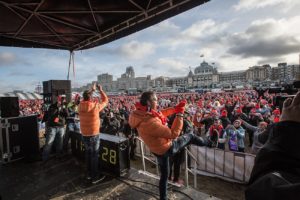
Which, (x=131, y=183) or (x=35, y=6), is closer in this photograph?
(x=131, y=183)

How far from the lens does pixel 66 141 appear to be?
630 cm

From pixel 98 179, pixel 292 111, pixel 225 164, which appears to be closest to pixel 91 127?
pixel 98 179

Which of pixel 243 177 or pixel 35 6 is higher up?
pixel 35 6

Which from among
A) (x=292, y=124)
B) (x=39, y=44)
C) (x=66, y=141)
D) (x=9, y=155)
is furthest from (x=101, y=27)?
(x=292, y=124)

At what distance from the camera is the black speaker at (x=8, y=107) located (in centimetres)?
523

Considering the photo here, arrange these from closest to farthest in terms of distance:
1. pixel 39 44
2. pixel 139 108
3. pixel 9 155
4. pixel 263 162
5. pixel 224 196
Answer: pixel 263 162
pixel 139 108
pixel 9 155
pixel 224 196
pixel 39 44

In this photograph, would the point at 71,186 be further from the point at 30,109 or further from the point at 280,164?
the point at 30,109

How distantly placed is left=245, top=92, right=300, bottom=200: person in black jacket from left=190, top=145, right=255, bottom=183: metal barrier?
585 centimetres

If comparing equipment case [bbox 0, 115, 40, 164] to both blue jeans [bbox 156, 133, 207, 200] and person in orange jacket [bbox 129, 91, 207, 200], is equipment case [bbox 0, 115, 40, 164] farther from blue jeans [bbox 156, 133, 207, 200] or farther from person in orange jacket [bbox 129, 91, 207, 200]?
blue jeans [bbox 156, 133, 207, 200]

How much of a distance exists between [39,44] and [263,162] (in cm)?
836

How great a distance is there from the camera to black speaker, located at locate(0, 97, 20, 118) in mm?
5234

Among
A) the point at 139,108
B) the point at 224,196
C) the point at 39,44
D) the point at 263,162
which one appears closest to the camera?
the point at 263,162

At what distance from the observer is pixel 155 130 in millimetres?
2709

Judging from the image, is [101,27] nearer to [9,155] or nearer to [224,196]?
[9,155]
